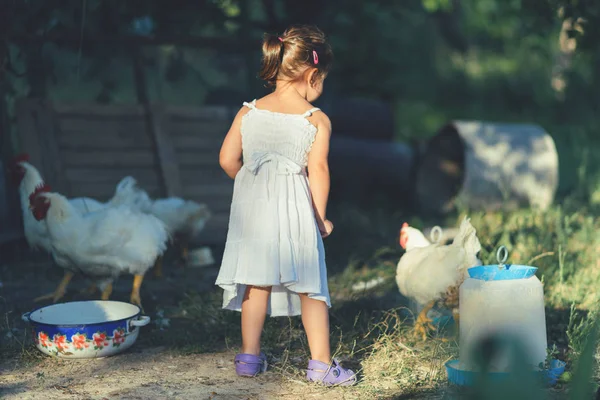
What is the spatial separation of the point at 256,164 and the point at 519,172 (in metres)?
4.85

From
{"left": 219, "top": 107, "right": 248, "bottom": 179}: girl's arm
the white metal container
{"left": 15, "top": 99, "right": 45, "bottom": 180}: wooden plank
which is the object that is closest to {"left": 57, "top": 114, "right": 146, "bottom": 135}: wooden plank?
{"left": 15, "top": 99, "right": 45, "bottom": 180}: wooden plank

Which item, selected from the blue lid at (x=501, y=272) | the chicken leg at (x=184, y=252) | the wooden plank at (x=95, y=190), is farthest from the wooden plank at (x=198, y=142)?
the blue lid at (x=501, y=272)

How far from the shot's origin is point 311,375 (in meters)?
3.23

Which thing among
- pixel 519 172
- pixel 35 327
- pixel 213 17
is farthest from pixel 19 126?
pixel 519 172

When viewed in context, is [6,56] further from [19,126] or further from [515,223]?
[515,223]

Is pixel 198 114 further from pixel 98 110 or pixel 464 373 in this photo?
pixel 464 373

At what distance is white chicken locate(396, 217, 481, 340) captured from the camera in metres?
3.64

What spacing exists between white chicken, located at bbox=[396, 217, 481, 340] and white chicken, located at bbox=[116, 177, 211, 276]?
78.4 inches

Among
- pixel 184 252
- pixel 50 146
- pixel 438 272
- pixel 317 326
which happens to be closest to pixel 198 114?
pixel 50 146

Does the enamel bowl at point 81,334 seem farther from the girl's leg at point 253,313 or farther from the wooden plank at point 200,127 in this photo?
the wooden plank at point 200,127

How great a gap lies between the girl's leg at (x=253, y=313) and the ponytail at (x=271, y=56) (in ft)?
2.89

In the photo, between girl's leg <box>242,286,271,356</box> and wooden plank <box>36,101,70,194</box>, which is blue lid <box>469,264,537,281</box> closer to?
girl's leg <box>242,286,271,356</box>

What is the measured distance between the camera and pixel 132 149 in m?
6.72

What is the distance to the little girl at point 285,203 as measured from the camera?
10.5 ft
